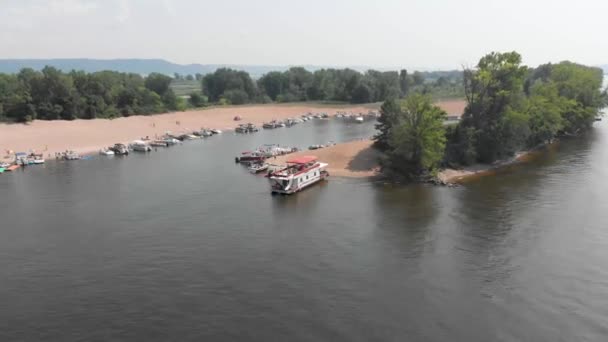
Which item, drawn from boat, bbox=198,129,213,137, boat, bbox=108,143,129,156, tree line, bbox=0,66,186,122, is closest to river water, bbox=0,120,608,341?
boat, bbox=108,143,129,156

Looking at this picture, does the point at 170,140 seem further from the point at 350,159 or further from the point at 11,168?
the point at 350,159

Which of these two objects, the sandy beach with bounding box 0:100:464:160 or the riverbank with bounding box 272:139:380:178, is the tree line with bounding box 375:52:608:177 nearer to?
the riverbank with bounding box 272:139:380:178

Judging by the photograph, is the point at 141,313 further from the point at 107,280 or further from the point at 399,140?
the point at 399,140

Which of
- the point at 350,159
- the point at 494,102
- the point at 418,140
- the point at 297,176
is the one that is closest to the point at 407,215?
the point at 418,140

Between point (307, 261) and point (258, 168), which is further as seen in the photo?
point (258, 168)

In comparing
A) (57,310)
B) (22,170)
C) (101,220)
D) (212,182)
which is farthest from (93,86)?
(57,310)

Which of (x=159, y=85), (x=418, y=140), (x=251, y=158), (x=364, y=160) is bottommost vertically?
(x=251, y=158)
